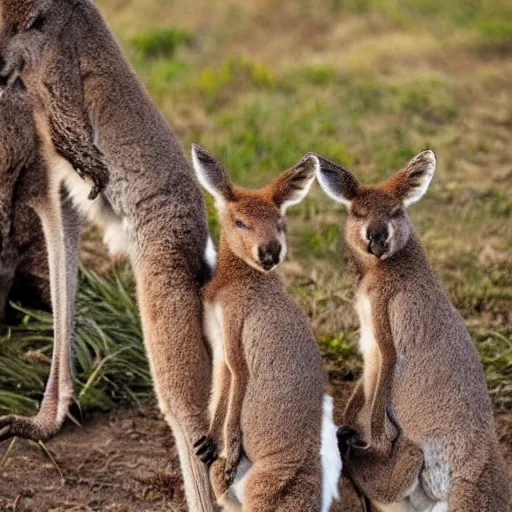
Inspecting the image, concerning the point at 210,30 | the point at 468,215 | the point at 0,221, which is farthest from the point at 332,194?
the point at 210,30

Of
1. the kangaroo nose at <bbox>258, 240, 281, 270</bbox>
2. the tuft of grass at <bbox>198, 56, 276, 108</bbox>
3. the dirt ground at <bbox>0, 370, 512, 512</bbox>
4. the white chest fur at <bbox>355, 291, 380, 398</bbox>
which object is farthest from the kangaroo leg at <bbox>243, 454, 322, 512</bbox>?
the tuft of grass at <bbox>198, 56, 276, 108</bbox>

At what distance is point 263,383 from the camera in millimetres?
5504

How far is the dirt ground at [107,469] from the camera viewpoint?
6.55 m

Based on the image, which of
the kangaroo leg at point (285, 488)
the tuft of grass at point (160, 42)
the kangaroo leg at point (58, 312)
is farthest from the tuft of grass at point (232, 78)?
the kangaroo leg at point (285, 488)

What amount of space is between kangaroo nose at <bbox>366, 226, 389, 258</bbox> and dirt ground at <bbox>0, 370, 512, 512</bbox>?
172 cm

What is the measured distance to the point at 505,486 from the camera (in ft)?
18.5

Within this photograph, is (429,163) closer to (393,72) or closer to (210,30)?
(393,72)

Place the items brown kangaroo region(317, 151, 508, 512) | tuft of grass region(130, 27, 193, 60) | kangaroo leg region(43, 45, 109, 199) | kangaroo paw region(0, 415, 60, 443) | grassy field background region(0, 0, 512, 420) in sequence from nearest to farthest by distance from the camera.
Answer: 1. brown kangaroo region(317, 151, 508, 512)
2. kangaroo leg region(43, 45, 109, 199)
3. kangaroo paw region(0, 415, 60, 443)
4. grassy field background region(0, 0, 512, 420)
5. tuft of grass region(130, 27, 193, 60)

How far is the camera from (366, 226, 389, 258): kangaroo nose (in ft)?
18.7

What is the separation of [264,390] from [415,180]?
1.41 meters

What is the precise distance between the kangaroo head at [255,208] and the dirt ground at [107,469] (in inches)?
70.3

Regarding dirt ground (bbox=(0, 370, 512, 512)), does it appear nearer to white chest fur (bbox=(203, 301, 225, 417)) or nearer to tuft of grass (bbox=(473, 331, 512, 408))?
tuft of grass (bbox=(473, 331, 512, 408))

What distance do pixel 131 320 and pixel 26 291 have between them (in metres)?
0.73

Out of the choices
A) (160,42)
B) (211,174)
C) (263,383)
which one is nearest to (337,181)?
(211,174)
